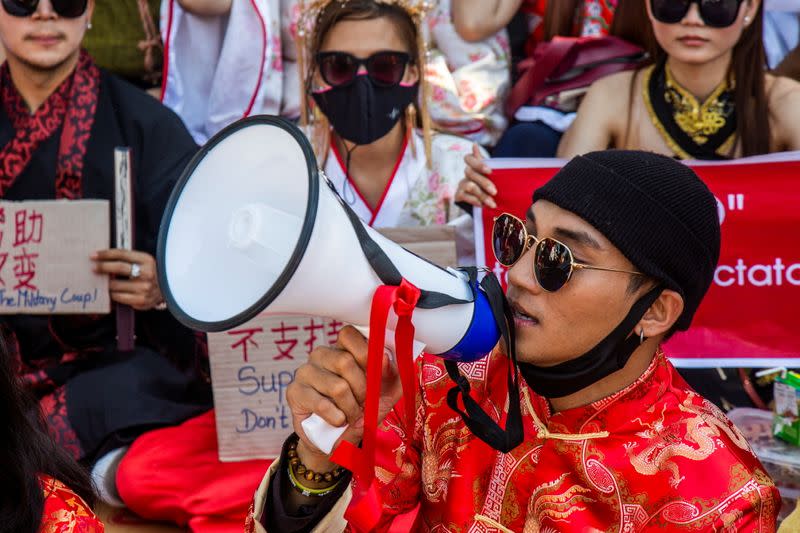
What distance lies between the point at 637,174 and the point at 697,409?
1.60 feet

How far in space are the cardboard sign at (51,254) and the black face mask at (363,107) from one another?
885 millimetres

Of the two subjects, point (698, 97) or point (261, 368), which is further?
point (698, 97)

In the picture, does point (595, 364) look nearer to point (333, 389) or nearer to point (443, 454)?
point (443, 454)

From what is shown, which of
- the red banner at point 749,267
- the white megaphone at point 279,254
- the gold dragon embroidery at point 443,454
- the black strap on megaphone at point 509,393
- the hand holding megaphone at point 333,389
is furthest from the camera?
the red banner at point 749,267

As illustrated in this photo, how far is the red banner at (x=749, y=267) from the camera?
134 inches

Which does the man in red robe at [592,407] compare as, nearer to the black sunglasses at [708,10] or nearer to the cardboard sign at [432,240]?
the cardboard sign at [432,240]

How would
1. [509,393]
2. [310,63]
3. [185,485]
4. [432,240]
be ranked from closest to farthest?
[509,393], [432,240], [185,485], [310,63]

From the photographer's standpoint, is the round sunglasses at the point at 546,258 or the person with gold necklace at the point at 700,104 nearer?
the round sunglasses at the point at 546,258

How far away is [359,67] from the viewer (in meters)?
3.84

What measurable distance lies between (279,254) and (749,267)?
220cm

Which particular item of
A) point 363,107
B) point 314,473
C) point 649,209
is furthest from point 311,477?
point 363,107

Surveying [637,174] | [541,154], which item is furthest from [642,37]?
[637,174]

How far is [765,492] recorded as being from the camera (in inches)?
80.4

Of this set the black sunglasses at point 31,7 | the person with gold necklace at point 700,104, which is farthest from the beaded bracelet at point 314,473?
the black sunglasses at point 31,7
